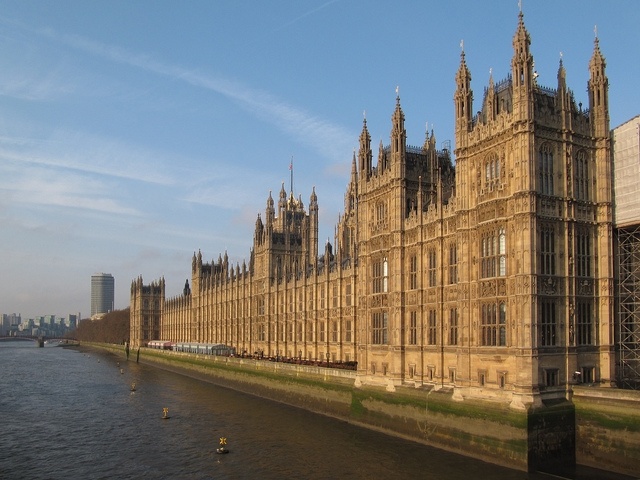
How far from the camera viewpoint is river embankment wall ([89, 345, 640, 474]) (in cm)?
4459

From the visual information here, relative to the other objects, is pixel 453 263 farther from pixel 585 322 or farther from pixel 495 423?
pixel 495 423

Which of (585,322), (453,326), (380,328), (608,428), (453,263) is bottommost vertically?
(608,428)

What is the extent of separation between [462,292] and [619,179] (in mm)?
15483

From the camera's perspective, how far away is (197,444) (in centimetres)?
5956

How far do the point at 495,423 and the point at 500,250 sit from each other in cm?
1309

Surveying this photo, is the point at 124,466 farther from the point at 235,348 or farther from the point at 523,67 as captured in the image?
the point at 235,348

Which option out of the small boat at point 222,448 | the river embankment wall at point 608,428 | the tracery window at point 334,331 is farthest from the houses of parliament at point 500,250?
the tracery window at point 334,331

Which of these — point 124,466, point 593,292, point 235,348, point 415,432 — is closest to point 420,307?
point 415,432

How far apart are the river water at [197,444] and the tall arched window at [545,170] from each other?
20.6 meters

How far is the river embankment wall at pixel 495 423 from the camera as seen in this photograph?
44594 millimetres

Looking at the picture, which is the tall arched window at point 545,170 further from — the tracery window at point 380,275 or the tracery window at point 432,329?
the tracery window at point 380,275

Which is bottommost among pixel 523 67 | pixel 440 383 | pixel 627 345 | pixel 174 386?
pixel 174 386

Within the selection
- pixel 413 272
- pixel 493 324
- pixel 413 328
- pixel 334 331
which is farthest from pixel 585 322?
pixel 334 331

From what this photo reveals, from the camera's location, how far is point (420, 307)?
6031cm
